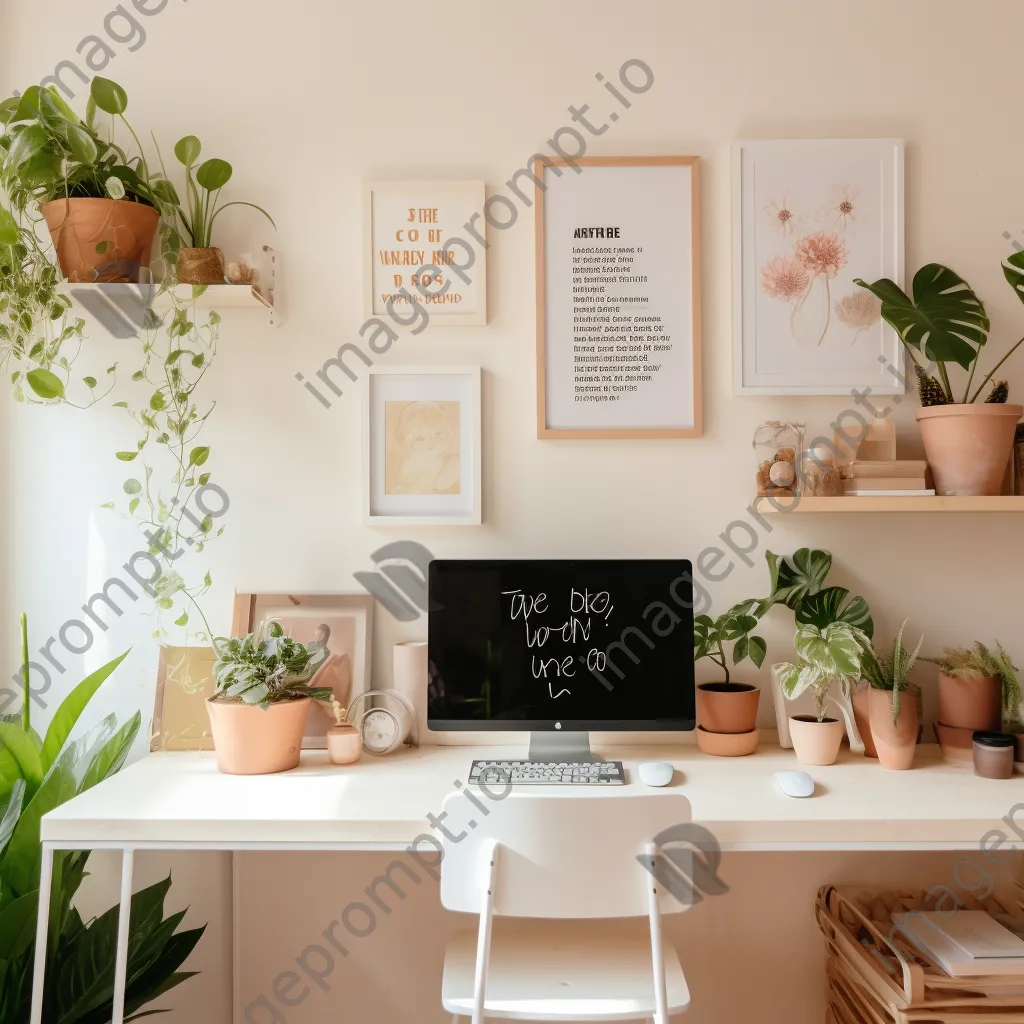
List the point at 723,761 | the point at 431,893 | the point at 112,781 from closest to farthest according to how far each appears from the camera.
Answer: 1. the point at 112,781
2. the point at 723,761
3. the point at 431,893

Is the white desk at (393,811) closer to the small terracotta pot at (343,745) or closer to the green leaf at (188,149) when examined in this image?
the small terracotta pot at (343,745)

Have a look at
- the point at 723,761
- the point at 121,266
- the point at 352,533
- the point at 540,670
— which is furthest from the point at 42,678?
the point at 723,761

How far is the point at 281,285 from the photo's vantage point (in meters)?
1.92

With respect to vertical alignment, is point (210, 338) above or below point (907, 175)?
below

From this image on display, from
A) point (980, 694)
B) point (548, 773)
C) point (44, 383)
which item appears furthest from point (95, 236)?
point (980, 694)

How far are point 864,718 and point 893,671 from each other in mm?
121

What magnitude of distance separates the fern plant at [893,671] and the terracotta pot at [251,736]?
120cm

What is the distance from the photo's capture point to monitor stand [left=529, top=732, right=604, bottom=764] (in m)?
1.71

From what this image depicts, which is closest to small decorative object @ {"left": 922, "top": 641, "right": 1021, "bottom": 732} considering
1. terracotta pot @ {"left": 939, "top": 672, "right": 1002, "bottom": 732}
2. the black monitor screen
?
terracotta pot @ {"left": 939, "top": 672, "right": 1002, "bottom": 732}

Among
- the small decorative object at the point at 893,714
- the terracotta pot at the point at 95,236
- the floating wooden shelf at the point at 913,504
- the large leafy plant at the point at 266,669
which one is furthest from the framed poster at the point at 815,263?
the terracotta pot at the point at 95,236

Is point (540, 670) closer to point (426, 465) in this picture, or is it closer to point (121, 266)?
point (426, 465)

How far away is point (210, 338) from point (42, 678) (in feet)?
2.90

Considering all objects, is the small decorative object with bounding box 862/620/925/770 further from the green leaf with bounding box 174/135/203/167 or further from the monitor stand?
the green leaf with bounding box 174/135/203/167

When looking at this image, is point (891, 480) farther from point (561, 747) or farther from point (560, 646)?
point (561, 747)
